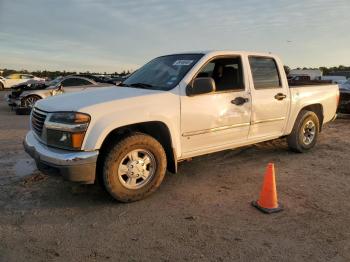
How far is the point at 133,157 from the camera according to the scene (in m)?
4.70

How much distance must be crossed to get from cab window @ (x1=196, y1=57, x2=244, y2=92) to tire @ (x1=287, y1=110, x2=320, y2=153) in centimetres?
185

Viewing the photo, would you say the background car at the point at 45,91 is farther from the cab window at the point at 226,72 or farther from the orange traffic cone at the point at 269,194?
the orange traffic cone at the point at 269,194

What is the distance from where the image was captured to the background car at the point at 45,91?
49.5ft

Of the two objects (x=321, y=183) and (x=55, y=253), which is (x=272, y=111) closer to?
(x=321, y=183)

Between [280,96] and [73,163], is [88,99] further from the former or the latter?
[280,96]

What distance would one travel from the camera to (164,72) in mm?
5629

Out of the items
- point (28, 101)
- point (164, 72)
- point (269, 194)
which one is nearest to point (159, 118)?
point (164, 72)

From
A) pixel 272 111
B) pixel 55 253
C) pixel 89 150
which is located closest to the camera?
pixel 55 253

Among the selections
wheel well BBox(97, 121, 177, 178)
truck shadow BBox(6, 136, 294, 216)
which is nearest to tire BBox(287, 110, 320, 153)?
truck shadow BBox(6, 136, 294, 216)

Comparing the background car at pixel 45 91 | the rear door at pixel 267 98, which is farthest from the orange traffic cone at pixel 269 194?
the background car at pixel 45 91

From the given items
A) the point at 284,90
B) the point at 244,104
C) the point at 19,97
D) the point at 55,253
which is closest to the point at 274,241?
the point at 55,253

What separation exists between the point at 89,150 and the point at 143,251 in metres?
1.37

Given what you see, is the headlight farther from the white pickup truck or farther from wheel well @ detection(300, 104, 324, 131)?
wheel well @ detection(300, 104, 324, 131)

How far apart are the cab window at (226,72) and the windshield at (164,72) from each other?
1.23 ft
